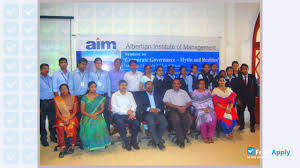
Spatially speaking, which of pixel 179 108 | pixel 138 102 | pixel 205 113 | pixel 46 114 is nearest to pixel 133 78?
pixel 138 102

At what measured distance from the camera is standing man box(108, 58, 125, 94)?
3484 mm

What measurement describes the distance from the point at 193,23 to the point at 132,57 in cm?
120

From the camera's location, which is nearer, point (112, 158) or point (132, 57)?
point (112, 158)

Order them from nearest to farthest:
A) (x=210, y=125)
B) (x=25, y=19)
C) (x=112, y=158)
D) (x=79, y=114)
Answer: (x=25, y=19) < (x=112, y=158) < (x=79, y=114) < (x=210, y=125)

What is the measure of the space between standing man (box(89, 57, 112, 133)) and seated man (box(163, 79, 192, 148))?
3.07 ft

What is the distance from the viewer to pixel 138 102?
3.44 m

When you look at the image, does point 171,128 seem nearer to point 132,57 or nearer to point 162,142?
point 162,142

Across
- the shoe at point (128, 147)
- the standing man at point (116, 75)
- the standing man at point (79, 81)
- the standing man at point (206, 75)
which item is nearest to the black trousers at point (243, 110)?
the standing man at point (206, 75)

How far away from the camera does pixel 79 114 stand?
10.8 ft

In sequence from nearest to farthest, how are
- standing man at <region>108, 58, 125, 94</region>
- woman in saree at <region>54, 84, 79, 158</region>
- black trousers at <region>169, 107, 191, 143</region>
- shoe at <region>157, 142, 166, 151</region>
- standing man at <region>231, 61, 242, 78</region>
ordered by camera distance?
woman in saree at <region>54, 84, 79, 158</region>
shoe at <region>157, 142, 166, 151</region>
black trousers at <region>169, 107, 191, 143</region>
standing man at <region>108, 58, 125, 94</region>
standing man at <region>231, 61, 242, 78</region>

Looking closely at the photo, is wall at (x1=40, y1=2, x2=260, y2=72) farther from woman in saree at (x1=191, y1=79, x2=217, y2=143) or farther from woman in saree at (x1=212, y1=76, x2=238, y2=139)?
woman in saree at (x1=191, y1=79, x2=217, y2=143)

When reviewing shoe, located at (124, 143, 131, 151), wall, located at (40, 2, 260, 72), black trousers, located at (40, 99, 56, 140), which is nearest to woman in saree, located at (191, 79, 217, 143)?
wall, located at (40, 2, 260, 72)

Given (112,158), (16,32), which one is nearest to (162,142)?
(112,158)

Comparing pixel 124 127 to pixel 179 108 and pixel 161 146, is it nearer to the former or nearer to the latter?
pixel 161 146
